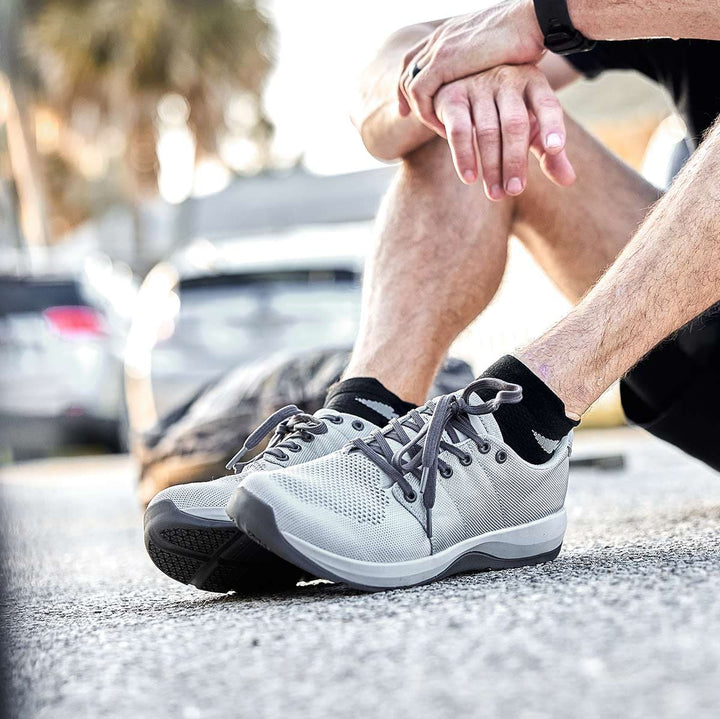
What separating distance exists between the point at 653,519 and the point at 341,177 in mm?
20690

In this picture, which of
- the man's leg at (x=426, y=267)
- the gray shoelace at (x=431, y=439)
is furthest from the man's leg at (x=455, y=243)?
the gray shoelace at (x=431, y=439)

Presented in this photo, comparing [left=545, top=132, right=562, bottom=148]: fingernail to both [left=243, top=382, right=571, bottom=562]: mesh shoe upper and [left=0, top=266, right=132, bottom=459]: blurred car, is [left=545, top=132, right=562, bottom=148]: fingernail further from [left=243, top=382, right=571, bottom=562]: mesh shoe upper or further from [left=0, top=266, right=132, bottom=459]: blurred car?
[left=0, top=266, right=132, bottom=459]: blurred car

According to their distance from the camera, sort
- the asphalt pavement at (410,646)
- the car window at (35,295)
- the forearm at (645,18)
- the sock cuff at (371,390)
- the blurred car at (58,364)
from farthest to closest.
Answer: the car window at (35,295) < the blurred car at (58,364) < the sock cuff at (371,390) < the forearm at (645,18) < the asphalt pavement at (410,646)

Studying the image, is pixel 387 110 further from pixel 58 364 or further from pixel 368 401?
pixel 58 364

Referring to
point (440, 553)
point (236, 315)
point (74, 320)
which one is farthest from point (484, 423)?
point (74, 320)

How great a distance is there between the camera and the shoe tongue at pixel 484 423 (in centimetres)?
140

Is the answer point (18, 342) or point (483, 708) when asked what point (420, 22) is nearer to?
point (483, 708)

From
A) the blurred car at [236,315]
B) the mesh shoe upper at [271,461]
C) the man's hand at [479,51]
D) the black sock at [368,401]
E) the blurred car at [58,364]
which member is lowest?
the blurred car at [58,364]

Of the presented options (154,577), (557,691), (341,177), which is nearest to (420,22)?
(154,577)

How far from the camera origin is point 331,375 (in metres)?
2.98

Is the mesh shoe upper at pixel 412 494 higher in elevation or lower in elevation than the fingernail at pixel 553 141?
lower

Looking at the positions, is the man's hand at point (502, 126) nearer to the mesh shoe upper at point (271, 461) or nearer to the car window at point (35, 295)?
the mesh shoe upper at point (271, 461)

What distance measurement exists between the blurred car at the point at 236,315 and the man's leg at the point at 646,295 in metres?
3.46

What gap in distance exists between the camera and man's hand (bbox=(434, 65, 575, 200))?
5.15ft
